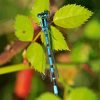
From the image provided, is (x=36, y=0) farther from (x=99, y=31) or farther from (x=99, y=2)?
(x=99, y=31)

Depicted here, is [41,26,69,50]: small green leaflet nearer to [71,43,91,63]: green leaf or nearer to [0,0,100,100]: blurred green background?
[0,0,100,100]: blurred green background

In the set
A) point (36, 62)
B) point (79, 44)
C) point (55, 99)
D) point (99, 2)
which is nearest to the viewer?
point (36, 62)

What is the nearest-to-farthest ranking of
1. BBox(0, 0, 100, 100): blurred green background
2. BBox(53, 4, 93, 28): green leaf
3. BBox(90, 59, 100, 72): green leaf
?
1. BBox(53, 4, 93, 28): green leaf
2. BBox(90, 59, 100, 72): green leaf
3. BBox(0, 0, 100, 100): blurred green background

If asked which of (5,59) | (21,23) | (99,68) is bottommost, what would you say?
(99,68)

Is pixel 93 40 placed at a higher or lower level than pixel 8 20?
lower

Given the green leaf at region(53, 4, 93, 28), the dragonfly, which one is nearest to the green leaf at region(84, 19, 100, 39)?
the dragonfly

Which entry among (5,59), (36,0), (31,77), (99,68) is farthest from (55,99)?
(31,77)

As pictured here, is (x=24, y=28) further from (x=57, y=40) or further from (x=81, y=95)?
(x=81, y=95)
